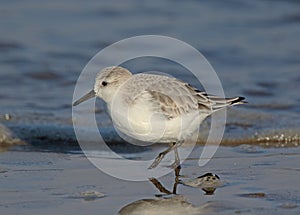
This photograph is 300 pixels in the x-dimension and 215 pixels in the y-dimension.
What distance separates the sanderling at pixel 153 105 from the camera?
5124mm

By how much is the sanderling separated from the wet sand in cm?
32

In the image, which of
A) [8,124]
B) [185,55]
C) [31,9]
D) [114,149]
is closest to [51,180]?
[114,149]

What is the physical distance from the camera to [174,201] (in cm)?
475

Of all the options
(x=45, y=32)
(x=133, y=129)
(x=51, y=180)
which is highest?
(x=45, y=32)

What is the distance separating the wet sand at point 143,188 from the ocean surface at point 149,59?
2.38 ft

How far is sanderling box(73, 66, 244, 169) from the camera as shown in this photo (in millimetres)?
5124

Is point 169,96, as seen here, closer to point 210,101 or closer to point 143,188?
point 210,101

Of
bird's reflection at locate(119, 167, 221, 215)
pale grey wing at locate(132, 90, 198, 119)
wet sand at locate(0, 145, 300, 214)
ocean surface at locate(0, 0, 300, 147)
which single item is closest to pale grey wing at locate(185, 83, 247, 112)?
pale grey wing at locate(132, 90, 198, 119)

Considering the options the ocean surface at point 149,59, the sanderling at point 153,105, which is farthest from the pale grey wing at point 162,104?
the ocean surface at point 149,59

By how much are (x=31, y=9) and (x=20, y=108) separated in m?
3.69

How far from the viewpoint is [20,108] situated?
297 inches

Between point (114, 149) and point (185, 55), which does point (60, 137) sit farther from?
point (185, 55)

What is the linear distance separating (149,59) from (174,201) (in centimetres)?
464

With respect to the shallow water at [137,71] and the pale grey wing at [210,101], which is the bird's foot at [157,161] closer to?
the shallow water at [137,71]
